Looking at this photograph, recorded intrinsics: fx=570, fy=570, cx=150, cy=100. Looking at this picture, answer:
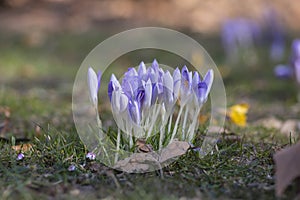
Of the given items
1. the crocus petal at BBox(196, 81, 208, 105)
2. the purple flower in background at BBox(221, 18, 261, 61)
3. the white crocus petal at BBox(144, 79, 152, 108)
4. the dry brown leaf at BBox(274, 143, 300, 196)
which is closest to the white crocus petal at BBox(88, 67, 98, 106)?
the white crocus petal at BBox(144, 79, 152, 108)

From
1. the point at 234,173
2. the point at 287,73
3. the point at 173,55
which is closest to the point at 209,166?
the point at 234,173

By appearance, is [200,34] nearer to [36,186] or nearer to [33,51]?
[33,51]

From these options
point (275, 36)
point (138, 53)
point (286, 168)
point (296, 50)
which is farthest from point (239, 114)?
point (138, 53)

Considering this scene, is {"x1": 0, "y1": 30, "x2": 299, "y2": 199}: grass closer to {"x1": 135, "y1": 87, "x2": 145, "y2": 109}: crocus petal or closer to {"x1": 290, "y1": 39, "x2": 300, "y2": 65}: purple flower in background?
{"x1": 135, "y1": 87, "x2": 145, "y2": 109}: crocus petal

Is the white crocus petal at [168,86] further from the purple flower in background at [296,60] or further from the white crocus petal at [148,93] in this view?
the purple flower in background at [296,60]

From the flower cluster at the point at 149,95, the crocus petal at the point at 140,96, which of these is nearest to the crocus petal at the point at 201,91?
the flower cluster at the point at 149,95

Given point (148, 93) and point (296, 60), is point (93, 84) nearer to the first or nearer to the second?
point (148, 93)
